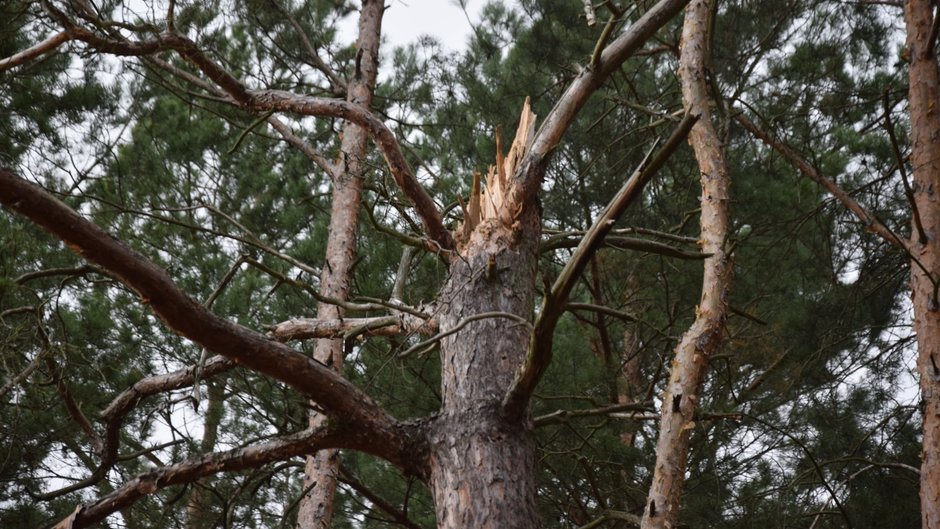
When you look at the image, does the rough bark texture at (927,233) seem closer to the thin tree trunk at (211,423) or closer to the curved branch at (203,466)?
the curved branch at (203,466)

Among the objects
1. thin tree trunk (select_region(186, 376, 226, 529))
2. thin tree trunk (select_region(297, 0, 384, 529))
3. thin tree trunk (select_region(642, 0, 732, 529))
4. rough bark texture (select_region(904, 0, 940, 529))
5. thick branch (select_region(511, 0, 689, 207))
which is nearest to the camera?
thin tree trunk (select_region(642, 0, 732, 529))

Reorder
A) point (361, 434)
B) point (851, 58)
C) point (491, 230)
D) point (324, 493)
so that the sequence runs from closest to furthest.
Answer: point (361, 434) → point (491, 230) → point (324, 493) → point (851, 58)

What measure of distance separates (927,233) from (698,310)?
7.93 feet

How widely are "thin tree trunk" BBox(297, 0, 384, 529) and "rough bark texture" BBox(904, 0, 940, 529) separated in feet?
10.1

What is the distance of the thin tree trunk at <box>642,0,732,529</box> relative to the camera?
9.84 feet

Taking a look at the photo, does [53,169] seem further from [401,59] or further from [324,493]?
[324,493]

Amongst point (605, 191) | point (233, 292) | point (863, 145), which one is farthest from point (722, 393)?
point (233, 292)

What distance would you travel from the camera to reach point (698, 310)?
3.38m

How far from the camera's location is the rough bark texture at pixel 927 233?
457 cm

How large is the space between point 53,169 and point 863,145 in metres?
6.52

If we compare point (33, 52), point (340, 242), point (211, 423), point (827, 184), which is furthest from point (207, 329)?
point (211, 423)

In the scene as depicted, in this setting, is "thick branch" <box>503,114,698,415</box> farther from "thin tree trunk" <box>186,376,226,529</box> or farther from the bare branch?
"thin tree trunk" <box>186,376,226,529</box>

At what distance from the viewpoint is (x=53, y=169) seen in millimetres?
7176

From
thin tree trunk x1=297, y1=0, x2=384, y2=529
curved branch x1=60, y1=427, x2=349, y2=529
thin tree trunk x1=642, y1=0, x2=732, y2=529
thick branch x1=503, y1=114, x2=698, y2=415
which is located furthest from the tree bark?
thin tree trunk x1=297, y1=0, x2=384, y2=529
